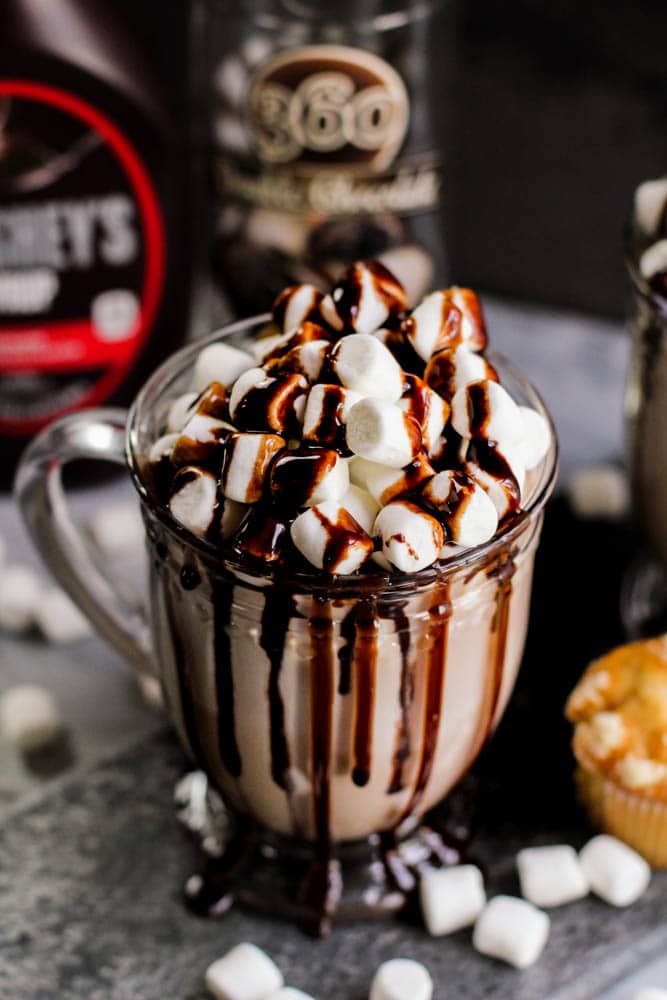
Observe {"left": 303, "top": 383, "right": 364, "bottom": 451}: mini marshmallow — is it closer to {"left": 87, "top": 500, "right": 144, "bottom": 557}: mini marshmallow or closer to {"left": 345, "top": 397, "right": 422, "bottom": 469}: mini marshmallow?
{"left": 345, "top": 397, "right": 422, "bottom": 469}: mini marshmallow

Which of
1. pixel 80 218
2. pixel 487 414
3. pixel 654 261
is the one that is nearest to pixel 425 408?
pixel 487 414

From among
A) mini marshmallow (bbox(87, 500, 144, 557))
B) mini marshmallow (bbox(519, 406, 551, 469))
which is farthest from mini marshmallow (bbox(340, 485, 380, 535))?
mini marshmallow (bbox(87, 500, 144, 557))

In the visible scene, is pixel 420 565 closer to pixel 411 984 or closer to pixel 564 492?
pixel 411 984

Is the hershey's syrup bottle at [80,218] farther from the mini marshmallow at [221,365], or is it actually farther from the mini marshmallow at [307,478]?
the mini marshmallow at [307,478]

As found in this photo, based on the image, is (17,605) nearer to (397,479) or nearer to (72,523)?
(72,523)

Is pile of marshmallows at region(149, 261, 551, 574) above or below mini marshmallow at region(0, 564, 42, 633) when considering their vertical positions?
above

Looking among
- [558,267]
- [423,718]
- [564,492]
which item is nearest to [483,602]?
[423,718]
